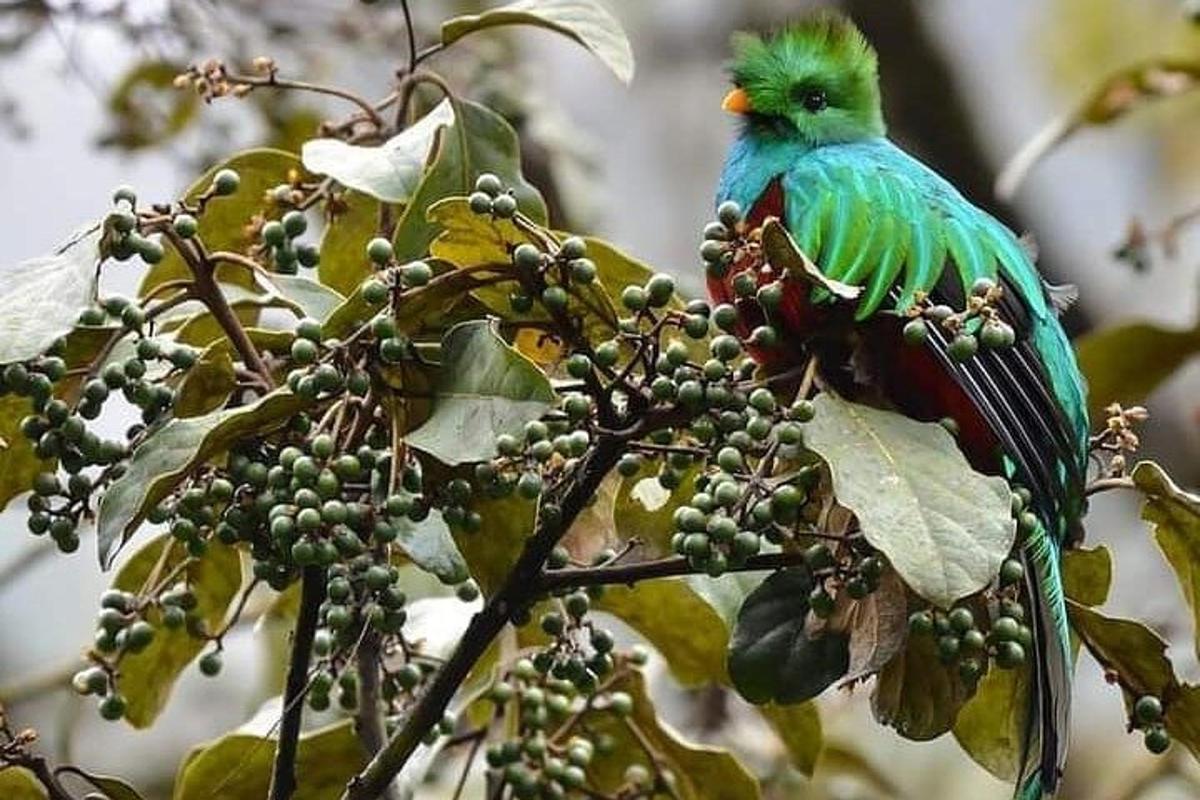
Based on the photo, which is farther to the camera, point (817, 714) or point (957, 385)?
Result: point (817, 714)

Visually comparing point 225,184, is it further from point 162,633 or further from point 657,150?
point 657,150

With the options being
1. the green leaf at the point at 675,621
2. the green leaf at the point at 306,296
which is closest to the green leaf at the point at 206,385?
the green leaf at the point at 306,296

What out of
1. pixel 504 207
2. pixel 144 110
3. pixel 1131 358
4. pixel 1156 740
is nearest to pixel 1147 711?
pixel 1156 740

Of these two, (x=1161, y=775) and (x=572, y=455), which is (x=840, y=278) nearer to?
(x=572, y=455)

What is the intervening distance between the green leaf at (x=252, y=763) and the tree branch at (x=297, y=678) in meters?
0.28

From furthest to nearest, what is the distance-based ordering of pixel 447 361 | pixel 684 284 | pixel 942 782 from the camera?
pixel 942 782 < pixel 684 284 < pixel 447 361

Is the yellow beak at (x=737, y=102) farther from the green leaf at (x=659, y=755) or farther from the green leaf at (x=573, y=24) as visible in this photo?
the green leaf at (x=659, y=755)

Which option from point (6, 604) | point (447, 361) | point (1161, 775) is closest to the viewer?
point (447, 361)

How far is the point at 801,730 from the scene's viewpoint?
2.19m

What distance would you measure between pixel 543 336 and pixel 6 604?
13.9 ft

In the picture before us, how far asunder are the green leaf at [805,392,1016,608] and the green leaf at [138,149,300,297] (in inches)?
27.5

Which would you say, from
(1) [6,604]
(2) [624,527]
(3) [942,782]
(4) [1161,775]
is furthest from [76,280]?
(1) [6,604]

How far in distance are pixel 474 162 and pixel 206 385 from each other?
37 centimetres

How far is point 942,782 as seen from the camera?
4926 millimetres
